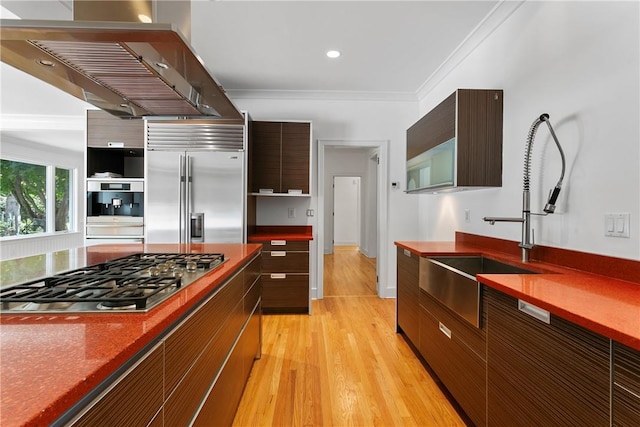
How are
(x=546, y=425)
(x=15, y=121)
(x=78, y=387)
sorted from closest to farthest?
(x=78, y=387), (x=546, y=425), (x=15, y=121)

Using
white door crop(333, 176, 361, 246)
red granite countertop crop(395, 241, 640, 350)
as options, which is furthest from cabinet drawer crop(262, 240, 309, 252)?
white door crop(333, 176, 361, 246)

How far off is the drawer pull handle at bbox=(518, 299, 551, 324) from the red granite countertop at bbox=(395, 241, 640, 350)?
0.04 metres

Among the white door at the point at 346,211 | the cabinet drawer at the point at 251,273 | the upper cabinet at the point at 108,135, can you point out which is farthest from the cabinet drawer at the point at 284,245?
the white door at the point at 346,211

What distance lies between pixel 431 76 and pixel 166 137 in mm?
2957

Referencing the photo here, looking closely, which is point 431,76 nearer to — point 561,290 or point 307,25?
point 307,25

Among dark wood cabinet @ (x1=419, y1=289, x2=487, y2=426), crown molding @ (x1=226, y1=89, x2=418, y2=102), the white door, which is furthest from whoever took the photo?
the white door

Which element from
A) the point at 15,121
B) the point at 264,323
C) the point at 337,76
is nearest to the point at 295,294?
the point at 264,323

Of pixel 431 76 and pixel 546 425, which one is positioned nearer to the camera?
pixel 546 425

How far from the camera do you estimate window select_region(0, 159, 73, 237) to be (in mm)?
5426

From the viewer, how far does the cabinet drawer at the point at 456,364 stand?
5.17 ft

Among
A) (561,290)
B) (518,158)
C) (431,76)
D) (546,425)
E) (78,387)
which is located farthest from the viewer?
(431,76)

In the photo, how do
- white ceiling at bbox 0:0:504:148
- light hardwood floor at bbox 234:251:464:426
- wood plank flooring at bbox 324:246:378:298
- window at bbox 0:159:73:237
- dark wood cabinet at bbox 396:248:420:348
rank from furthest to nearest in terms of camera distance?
1. window at bbox 0:159:73:237
2. wood plank flooring at bbox 324:246:378:298
3. dark wood cabinet at bbox 396:248:420:348
4. white ceiling at bbox 0:0:504:148
5. light hardwood floor at bbox 234:251:464:426

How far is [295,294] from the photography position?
363cm

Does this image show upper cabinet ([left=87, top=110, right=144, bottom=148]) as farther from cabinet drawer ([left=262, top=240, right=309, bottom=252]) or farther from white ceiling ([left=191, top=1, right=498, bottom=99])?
cabinet drawer ([left=262, top=240, right=309, bottom=252])
